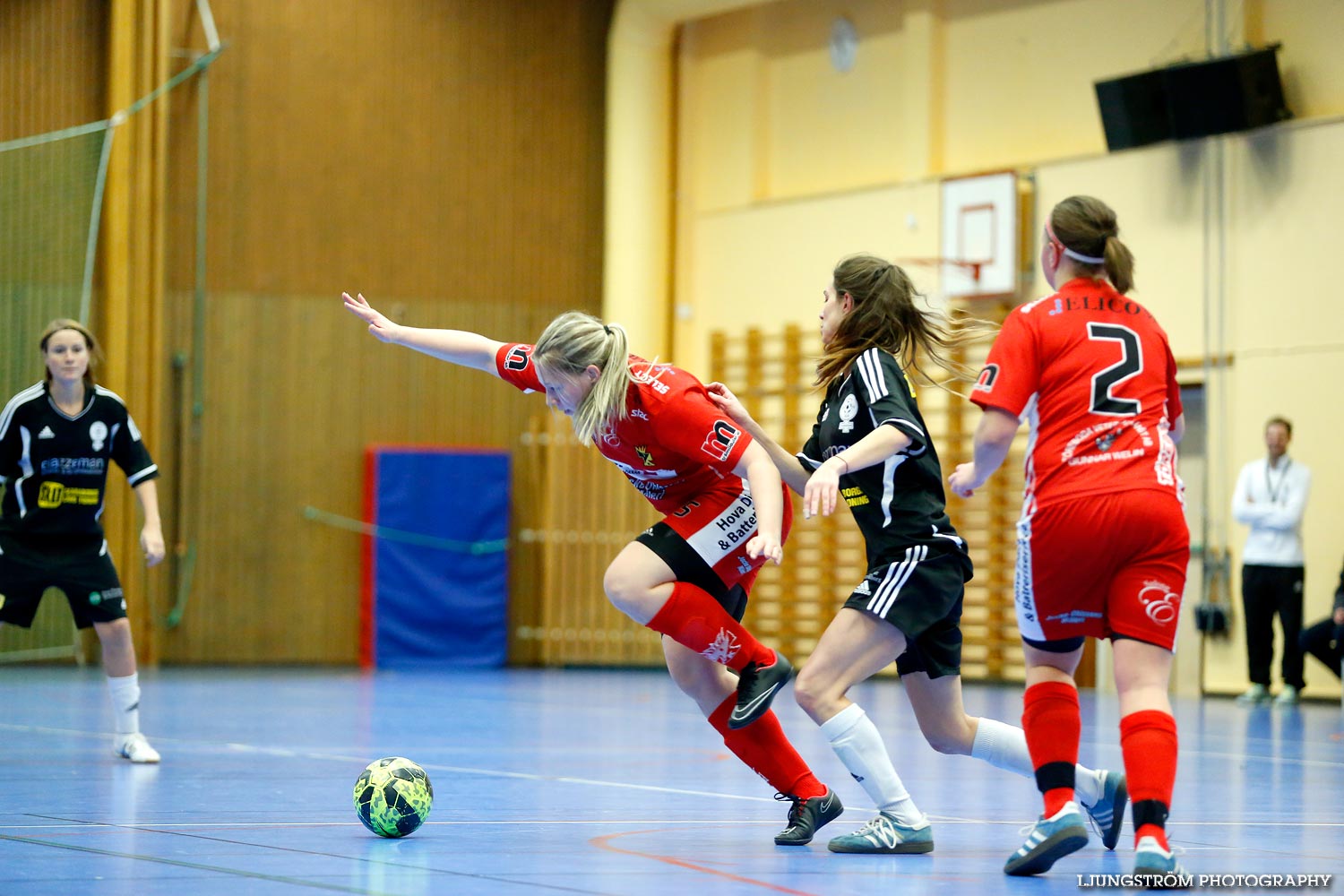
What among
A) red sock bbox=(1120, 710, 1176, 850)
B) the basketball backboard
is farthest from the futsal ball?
the basketball backboard

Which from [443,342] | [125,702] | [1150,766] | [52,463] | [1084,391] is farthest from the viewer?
[52,463]

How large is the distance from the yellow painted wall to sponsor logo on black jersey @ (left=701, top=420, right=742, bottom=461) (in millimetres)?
9440

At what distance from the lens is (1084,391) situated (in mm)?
4230

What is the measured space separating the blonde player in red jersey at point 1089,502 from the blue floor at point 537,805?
338 millimetres

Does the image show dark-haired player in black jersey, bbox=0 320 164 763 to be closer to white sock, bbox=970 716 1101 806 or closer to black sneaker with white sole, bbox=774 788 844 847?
black sneaker with white sole, bbox=774 788 844 847

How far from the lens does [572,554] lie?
1652 cm

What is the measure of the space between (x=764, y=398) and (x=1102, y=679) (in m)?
4.32

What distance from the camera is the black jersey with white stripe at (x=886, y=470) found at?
4.76 metres

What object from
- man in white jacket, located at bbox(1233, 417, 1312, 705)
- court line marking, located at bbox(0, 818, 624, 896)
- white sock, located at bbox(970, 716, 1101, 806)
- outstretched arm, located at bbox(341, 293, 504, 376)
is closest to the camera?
court line marking, located at bbox(0, 818, 624, 896)

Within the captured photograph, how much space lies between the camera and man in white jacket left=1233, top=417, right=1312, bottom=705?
12.4 m

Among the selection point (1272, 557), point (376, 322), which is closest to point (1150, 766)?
point (376, 322)

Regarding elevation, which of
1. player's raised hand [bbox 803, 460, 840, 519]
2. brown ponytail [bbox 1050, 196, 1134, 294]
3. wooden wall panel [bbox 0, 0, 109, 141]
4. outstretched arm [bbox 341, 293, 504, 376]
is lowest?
player's raised hand [bbox 803, 460, 840, 519]

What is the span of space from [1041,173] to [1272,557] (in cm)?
394

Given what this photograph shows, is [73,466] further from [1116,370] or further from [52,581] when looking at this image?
[1116,370]
